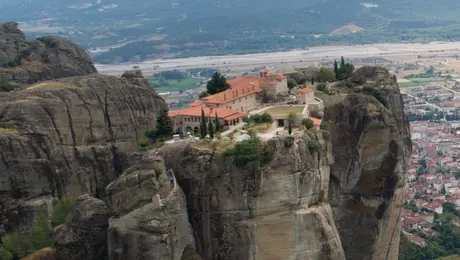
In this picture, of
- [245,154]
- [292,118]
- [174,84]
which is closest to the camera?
[245,154]

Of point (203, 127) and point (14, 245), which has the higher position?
point (203, 127)

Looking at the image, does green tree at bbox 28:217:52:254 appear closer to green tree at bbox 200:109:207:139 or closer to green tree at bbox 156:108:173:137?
green tree at bbox 156:108:173:137

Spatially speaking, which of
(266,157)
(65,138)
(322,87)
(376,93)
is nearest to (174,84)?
(322,87)

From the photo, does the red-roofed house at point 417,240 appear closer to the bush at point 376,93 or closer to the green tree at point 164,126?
the bush at point 376,93

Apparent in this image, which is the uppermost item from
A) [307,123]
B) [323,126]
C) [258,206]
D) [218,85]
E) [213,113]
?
[218,85]

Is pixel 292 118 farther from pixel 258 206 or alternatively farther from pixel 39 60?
pixel 39 60

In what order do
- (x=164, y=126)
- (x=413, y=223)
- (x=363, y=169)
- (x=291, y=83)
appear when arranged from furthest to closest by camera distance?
(x=413, y=223) → (x=291, y=83) → (x=363, y=169) → (x=164, y=126)
